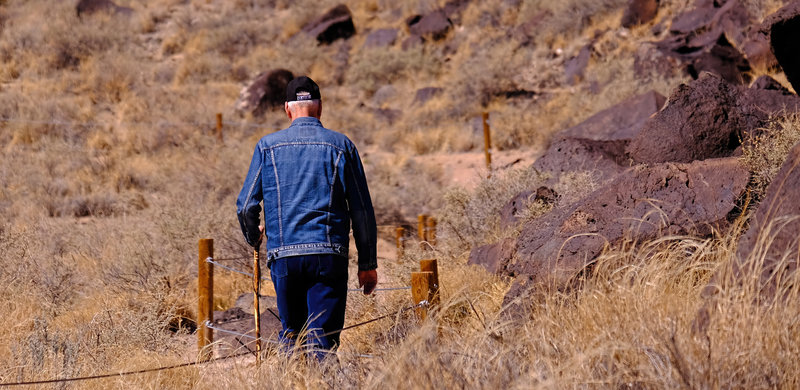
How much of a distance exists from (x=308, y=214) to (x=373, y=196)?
351 inches

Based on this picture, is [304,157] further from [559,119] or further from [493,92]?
[493,92]

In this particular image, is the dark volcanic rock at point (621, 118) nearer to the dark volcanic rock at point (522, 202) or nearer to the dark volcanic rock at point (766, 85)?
the dark volcanic rock at point (766, 85)

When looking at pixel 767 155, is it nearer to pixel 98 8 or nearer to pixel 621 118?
pixel 621 118

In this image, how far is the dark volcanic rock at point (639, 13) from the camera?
62.0ft

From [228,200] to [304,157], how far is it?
8.35m

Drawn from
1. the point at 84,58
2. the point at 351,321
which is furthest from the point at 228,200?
the point at 84,58

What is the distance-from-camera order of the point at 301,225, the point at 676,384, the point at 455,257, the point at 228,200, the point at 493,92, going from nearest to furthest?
the point at 676,384 → the point at 301,225 → the point at 455,257 → the point at 228,200 → the point at 493,92

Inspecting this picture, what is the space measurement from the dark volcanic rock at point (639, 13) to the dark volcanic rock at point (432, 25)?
6312 mm

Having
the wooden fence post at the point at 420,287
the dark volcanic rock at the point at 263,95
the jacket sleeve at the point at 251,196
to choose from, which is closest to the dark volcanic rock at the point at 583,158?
the wooden fence post at the point at 420,287

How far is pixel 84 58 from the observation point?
21.5 m

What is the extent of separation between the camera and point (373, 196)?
12.4 meters

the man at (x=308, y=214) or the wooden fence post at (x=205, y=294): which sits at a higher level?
the man at (x=308, y=214)

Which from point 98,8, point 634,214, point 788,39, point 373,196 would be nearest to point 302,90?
point 634,214

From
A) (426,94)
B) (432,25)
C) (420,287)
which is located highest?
(432,25)
